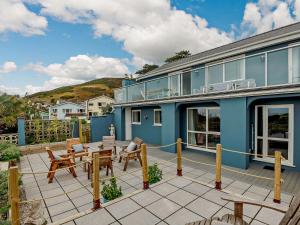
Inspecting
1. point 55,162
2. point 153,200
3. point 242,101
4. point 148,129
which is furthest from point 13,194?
point 148,129

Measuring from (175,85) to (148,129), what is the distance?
468cm

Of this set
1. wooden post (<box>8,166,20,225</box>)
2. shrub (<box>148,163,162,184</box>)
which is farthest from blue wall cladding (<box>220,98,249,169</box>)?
wooden post (<box>8,166,20,225</box>)

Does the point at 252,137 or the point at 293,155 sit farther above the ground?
the point at 252,137

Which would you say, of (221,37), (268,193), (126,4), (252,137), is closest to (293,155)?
(252,137)

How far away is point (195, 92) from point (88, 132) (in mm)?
9084

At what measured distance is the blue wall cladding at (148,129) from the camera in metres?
12.5

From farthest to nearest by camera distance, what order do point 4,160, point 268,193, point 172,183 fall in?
point 4,160, point 172,183, point 268,193

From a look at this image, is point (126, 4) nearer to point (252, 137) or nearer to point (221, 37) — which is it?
Answer: point (252, 137)

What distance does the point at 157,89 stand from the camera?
10648mm

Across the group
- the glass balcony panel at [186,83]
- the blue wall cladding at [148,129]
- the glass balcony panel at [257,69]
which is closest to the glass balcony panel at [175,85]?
the glass balcony panel at [186,83]

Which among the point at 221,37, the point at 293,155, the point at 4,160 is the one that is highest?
the point at 221,37

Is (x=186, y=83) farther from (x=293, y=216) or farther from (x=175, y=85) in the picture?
(x=293, y=216)

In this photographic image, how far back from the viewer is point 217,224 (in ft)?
7.65

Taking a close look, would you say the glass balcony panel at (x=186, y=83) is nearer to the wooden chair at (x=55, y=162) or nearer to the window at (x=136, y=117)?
the window at (x=136, y=117)
